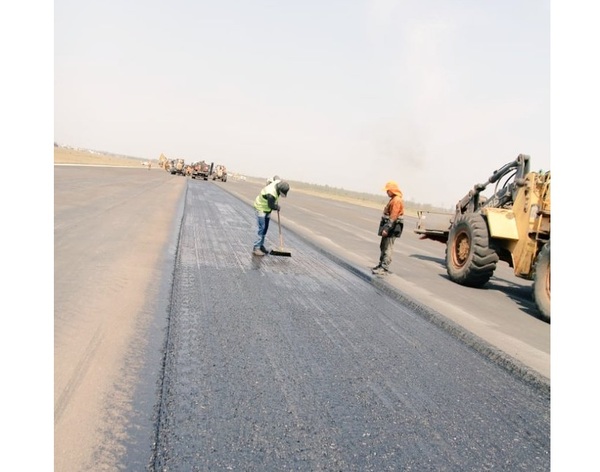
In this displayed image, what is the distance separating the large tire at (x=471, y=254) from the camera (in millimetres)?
8500

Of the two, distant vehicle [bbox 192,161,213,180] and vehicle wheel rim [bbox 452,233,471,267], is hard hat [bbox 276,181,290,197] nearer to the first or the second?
vehicle wheel rim [bbox 452,233,471,267]

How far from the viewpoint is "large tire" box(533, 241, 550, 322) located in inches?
272

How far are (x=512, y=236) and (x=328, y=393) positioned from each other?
239 inches

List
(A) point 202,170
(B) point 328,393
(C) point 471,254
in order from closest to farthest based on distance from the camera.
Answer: (B) point 328,393 < (C) point 471,254 < (A) point 202,170

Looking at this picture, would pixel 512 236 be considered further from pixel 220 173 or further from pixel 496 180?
pixel 220 173

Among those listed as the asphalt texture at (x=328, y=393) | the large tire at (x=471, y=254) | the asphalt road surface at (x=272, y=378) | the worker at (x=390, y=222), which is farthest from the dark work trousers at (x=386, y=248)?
the asphalt texture at (x=328, y=393)

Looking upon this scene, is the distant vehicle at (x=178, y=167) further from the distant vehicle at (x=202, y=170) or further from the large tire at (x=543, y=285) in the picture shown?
the large tire at (x=543, y=285)

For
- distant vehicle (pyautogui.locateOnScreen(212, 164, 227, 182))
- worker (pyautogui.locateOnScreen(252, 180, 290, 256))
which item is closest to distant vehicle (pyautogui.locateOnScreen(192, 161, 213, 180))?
distant vehicle (pyautogui.locateOnScreen(212, 164, 227, 182))

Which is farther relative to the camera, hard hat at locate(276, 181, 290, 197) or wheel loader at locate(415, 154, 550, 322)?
hard hat at locate(276, 181, 290, 197)

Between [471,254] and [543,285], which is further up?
[471,254]

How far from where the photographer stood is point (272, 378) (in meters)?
3.64

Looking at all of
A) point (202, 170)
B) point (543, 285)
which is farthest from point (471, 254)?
point (202, 170)

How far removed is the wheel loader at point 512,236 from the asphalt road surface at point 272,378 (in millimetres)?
1115

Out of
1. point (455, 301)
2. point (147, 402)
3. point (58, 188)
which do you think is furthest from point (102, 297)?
point (58, 188)
